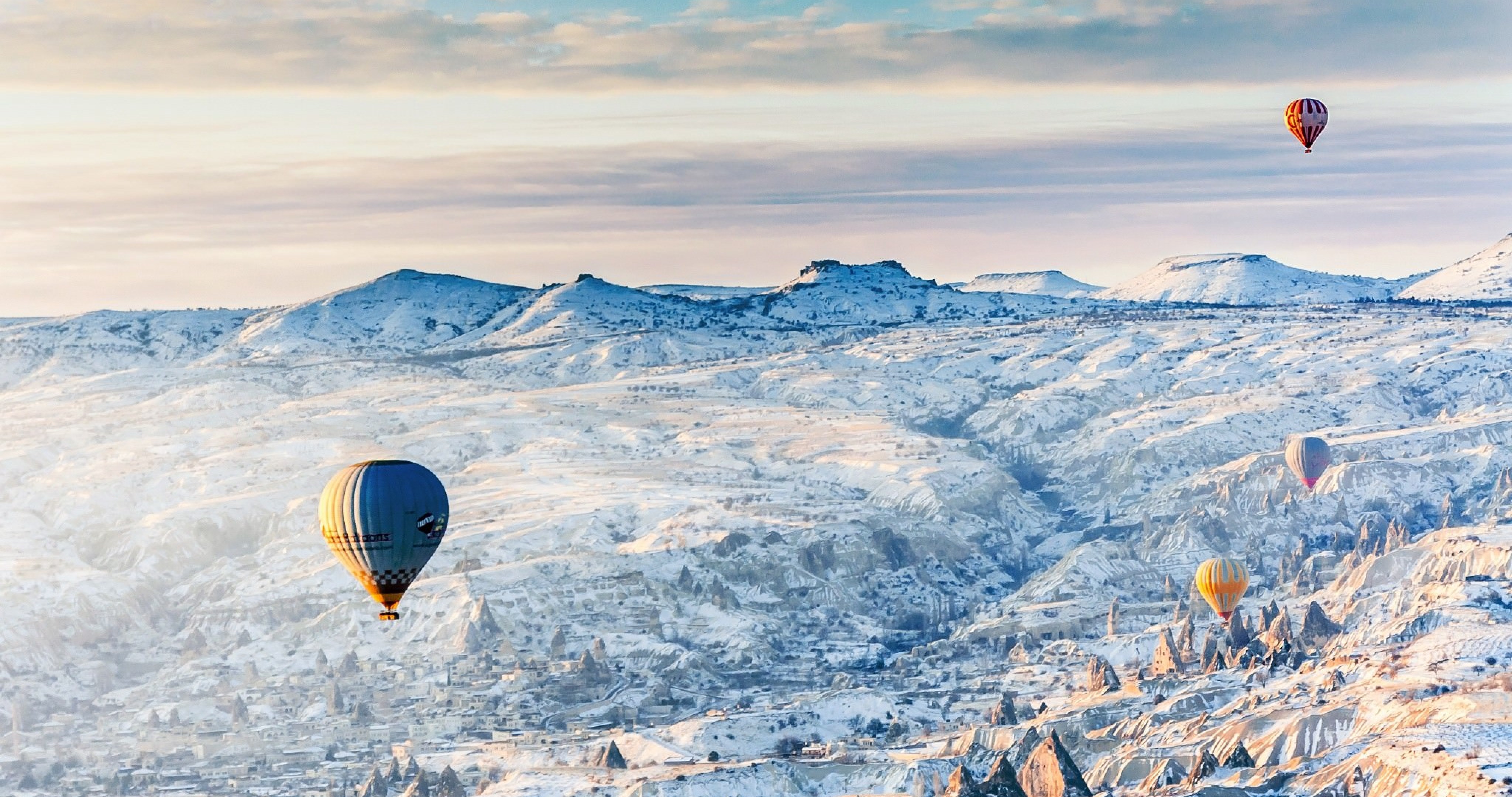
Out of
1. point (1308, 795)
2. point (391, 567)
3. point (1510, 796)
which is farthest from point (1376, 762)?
point (391, 567)

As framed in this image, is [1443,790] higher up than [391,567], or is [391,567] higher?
[391,567]

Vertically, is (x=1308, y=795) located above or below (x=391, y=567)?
below

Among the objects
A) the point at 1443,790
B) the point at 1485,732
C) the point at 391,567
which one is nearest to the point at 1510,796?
the point at 1443,790

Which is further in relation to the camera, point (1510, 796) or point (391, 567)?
point (391, 567)

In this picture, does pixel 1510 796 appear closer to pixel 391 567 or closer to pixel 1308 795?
pixel 1308 795

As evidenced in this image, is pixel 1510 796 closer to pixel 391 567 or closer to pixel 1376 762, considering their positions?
pixel 1376 762

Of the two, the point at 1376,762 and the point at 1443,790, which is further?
the point at 1376,762

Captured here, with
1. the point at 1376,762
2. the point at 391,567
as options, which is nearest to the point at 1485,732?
the point at 1376,762
